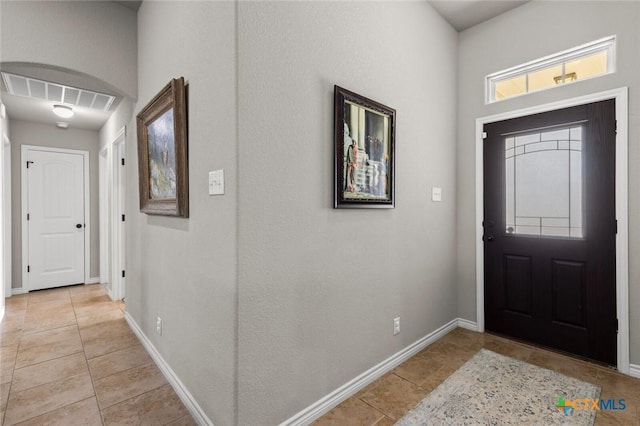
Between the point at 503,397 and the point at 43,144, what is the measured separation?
21.5ft

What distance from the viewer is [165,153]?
2213mm

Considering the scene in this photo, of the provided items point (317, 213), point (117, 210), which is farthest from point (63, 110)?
point (317, 213)

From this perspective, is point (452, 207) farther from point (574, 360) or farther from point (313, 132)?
point (313, 132)

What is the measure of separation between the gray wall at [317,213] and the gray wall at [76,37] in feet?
5.93

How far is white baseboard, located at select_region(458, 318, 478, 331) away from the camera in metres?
3.13

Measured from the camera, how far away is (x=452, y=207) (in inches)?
125

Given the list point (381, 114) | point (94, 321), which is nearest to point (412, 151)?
point (381, 114)

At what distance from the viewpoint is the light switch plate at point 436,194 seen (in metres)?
2.87

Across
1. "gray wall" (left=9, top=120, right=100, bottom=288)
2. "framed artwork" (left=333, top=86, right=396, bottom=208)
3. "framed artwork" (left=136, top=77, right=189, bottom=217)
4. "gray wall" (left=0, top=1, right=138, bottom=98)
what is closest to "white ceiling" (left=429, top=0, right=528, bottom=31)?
"framed artwork" (left=333, top=86, right=396, bottom=208)

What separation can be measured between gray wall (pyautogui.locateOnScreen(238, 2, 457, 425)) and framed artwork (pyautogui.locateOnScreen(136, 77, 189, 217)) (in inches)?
25.5

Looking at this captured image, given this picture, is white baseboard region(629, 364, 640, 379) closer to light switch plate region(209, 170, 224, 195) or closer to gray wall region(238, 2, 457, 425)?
gray wall region(238, 2, 457, 425)

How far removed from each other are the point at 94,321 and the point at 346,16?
396 cm

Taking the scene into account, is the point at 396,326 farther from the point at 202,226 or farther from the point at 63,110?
the point at 63,110

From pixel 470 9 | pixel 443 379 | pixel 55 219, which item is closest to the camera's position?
pixel 443 379
